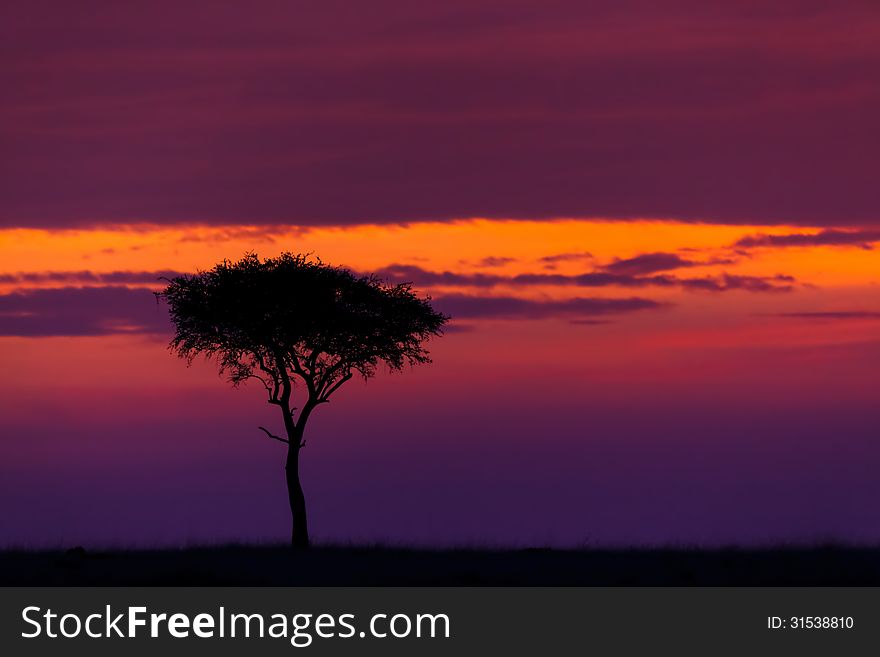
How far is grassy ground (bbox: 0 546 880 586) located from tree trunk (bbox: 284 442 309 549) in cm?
487

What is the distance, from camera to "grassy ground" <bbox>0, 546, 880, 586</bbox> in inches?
1636

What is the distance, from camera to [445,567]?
44.9m

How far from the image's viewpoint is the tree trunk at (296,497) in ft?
184

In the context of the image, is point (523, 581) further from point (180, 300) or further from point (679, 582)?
point (180, 300)

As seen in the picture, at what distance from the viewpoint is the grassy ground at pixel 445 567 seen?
136 feet

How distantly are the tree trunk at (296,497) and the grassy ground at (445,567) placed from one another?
4.87 metres

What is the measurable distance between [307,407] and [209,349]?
513 cm

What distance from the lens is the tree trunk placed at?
56.2 meters

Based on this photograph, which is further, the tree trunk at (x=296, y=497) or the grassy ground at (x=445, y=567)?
the tree trunk at (x=296, y=497)

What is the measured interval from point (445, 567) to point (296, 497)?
44.1 feet

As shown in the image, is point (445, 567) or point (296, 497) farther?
point (296, 497)

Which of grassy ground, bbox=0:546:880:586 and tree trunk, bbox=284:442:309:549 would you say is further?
tree trunk, bbox=284:442:309:549

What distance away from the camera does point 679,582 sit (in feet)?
137
